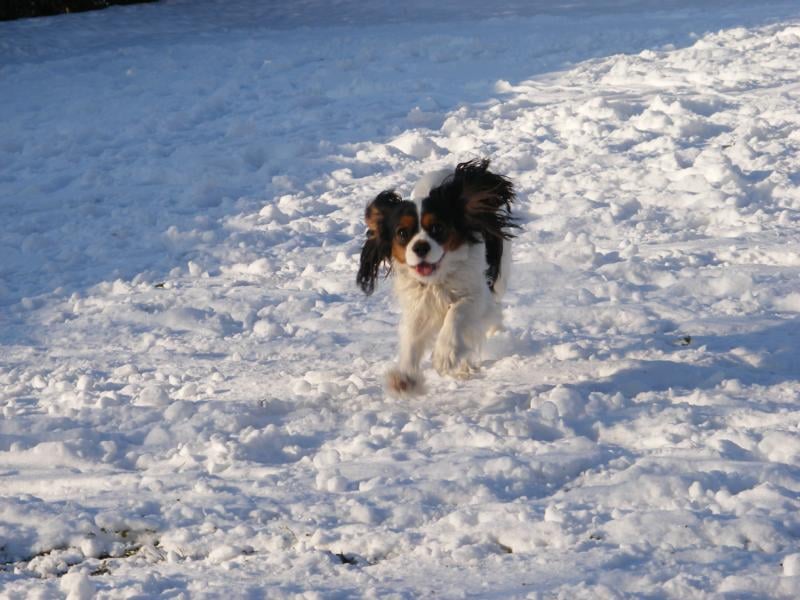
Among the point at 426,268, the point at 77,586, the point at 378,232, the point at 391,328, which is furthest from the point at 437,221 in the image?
the point at 77,586

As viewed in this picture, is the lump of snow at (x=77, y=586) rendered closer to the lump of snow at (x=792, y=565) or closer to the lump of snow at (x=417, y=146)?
the lump of snow at (x=792, y=565)

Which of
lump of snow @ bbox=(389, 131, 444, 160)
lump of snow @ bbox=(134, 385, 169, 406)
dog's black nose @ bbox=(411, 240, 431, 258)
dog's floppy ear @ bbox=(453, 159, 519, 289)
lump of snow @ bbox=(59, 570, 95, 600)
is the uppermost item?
dog's floppy ear @ bbox=(453, 159, 519, 289)

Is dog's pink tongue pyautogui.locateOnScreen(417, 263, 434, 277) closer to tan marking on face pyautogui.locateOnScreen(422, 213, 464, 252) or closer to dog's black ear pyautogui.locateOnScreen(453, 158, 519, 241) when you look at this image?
tan marking on face pyautogui.locateOnScreen(422, 213, 464, 252)

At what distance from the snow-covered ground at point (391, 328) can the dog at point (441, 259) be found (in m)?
0.17

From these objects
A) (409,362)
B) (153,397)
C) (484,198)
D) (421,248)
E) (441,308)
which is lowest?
(153,397)

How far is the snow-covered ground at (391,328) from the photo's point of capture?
3154mm

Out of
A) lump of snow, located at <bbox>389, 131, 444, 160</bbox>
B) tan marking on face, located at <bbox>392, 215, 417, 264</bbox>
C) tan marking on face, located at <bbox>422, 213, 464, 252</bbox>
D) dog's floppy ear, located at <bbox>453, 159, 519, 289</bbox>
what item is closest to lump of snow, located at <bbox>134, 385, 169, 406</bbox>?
tan marking on face, located at <bbox>392, 215, 417, 264</bbox>

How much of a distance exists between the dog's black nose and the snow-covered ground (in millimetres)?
563

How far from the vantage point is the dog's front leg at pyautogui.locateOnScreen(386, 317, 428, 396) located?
14.2 feet

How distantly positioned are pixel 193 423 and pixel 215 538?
96cm

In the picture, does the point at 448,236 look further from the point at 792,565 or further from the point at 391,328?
the point at 792,565

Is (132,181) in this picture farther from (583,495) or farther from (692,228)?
(583,495)

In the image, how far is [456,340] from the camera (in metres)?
4.44

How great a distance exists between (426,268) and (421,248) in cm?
10
